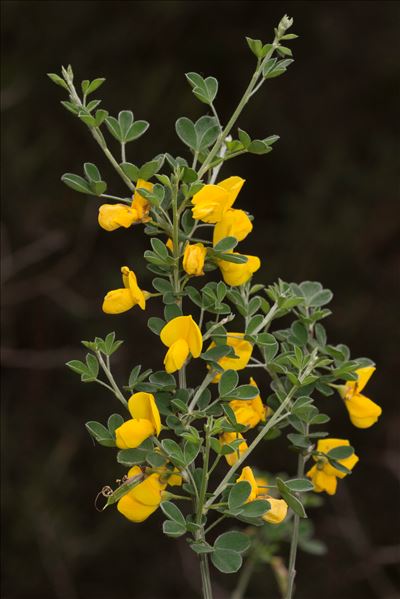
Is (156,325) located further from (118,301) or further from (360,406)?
(360,406)

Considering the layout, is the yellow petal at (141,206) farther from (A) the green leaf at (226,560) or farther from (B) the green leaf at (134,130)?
(A) the green leaf at (226,560)

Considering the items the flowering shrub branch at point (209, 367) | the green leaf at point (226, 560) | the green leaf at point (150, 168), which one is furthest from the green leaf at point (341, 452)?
the green leaf at point (150, 168)

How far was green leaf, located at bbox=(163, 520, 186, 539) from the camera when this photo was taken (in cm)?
48

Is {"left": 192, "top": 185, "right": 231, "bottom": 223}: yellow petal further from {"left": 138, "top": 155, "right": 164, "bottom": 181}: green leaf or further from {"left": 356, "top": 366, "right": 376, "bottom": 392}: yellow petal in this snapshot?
{"left": 356, "top": 366, "right": 376, "bottom": 392}: yellow petal

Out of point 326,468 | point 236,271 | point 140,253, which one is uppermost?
point 236,271

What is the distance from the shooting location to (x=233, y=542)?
1.72 feet

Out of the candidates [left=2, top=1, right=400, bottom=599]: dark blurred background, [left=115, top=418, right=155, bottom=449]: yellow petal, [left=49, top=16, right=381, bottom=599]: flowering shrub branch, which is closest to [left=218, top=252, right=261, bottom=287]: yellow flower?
[left=49, top=16, right=381, bottom=599]: flowering shrub branch

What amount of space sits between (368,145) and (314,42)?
28 centimetres

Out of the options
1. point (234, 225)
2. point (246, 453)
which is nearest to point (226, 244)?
point (234, 225)

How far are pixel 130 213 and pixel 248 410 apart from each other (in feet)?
0.46

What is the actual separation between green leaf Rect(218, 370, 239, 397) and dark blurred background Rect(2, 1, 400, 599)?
1.36m

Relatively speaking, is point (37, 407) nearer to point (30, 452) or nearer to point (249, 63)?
point (30, 452)

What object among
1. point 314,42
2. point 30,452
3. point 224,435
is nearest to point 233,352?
point 224,435

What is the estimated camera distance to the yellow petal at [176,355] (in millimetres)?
511
